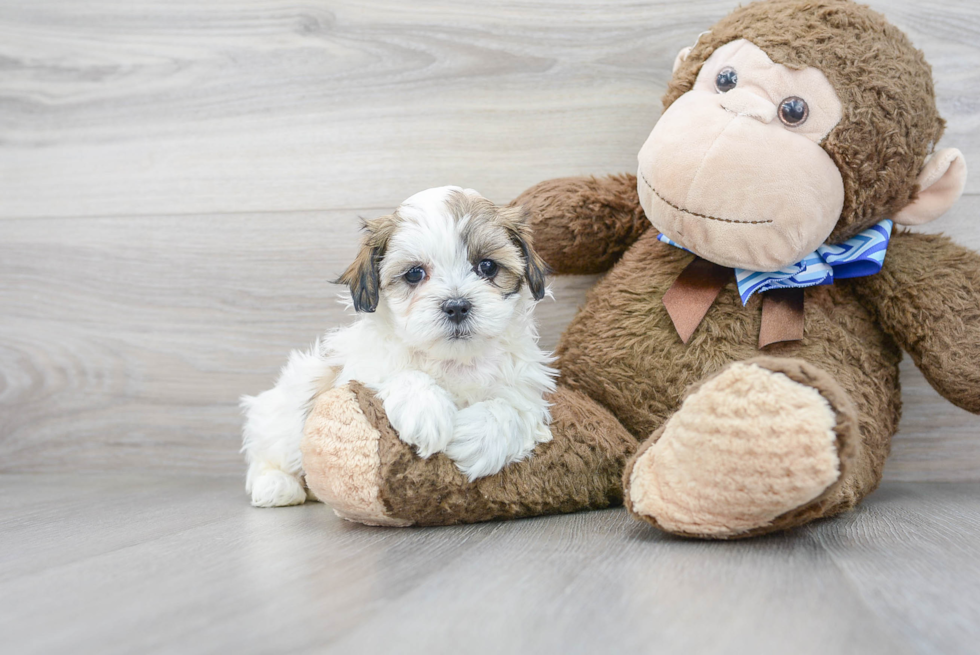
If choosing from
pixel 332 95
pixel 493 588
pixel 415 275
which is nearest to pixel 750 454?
pixel 493 588

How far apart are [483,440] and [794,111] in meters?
0.78

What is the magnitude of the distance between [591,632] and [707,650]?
118 millimetres

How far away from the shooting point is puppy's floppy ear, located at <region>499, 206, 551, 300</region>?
1.32 metres

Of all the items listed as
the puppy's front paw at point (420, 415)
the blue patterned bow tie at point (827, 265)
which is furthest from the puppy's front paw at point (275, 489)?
the blue patterned bow tie at point (827, 265)

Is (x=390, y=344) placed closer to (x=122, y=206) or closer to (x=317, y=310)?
(x=317, y=310)

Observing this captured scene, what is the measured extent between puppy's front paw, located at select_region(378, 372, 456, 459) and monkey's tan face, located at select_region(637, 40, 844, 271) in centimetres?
54

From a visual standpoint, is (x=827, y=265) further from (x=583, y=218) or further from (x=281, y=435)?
(x=281, y=435)

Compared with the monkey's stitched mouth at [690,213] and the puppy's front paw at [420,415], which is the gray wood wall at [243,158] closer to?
the monkey's stitched mouth at [690,213]

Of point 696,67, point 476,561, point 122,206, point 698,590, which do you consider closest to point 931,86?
point 696,67

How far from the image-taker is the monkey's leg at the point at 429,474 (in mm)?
1176

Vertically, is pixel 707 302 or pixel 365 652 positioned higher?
pixel 707 302

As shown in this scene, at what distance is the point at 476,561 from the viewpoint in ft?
3.34

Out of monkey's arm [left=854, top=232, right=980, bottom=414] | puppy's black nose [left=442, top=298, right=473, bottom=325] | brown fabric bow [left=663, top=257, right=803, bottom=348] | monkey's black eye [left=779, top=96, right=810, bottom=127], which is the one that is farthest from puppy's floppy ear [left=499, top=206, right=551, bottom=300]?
monkey's arm [left=854, top=232, right=980, bottom=414]

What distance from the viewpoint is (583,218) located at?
152 cm
